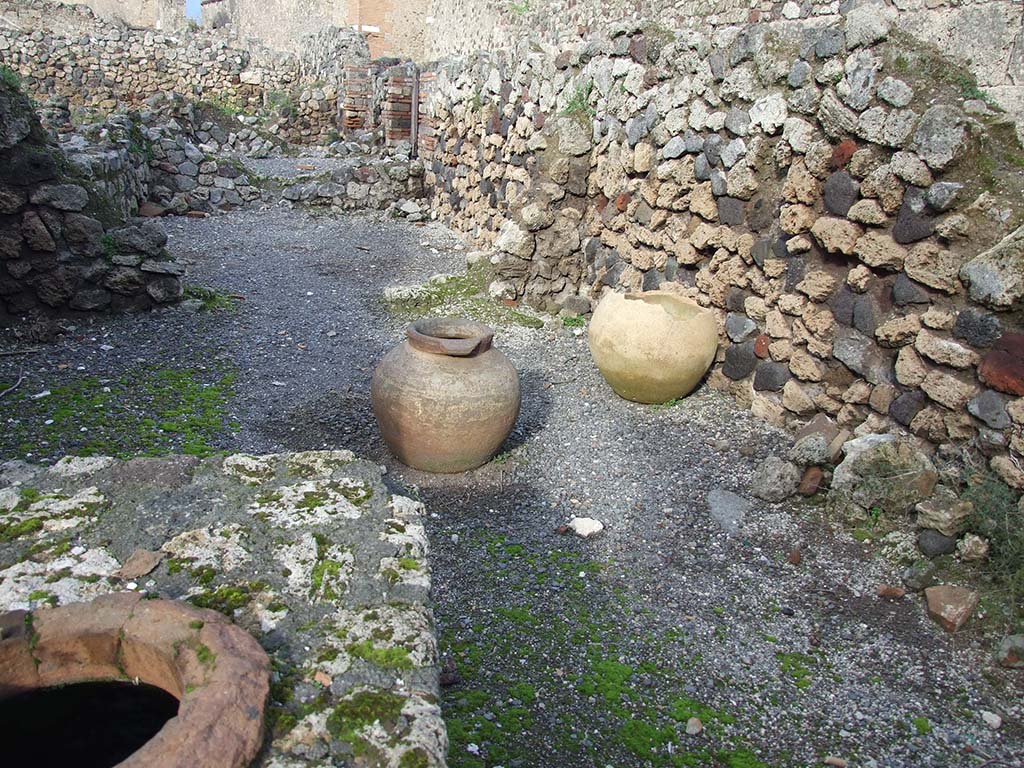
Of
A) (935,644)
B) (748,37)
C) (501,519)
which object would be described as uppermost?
(748,37)

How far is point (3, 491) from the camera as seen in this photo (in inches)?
83.9

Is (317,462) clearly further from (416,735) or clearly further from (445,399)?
(445,399)

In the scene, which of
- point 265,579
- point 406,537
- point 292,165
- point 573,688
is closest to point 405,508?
point 406,537

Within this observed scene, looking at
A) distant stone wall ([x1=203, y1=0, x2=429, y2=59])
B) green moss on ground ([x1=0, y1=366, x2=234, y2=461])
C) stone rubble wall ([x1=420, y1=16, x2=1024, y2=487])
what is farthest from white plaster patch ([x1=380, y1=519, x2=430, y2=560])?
distant stone wall ([x1=203, y1=0, x2=429, y2=59])

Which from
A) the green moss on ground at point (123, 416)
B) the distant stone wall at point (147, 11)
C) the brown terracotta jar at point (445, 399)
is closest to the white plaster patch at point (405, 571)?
the brown terracotta jar at point (445, 399)

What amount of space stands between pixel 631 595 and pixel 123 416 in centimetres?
330

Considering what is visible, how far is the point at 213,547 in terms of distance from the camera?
197cm

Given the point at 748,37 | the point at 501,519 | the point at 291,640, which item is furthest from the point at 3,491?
the point at 748,37

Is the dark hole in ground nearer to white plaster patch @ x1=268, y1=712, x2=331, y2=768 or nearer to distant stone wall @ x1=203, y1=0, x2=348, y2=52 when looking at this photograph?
white plaster patch @ x1=268, y1=712, x2=331, y2=768

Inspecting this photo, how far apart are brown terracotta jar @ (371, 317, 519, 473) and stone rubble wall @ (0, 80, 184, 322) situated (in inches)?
128

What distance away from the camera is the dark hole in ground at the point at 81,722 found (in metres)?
1.62

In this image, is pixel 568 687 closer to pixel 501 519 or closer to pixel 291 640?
pixel 501 519

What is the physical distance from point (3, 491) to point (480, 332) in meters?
2.73

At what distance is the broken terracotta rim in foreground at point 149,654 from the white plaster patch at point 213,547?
0.23m
